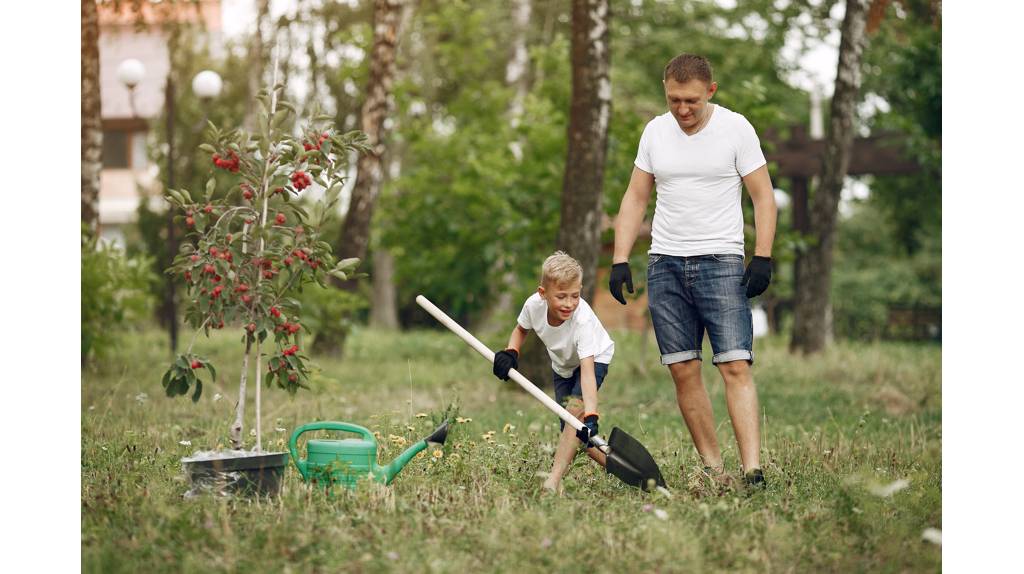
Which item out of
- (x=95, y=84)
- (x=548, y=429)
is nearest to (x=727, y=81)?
(x=95, y=84)

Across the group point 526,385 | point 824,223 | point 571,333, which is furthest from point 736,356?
point 824,223

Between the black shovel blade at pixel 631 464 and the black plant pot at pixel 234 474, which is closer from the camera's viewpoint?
the black plant pot at pixel 234 474

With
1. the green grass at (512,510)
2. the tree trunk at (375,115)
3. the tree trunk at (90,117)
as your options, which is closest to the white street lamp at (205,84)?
the tree trunk at (375,115)

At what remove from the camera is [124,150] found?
1455 inches

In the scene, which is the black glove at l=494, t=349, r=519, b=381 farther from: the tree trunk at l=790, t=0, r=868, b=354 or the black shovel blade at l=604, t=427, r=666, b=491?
the tree trunk at l=790, t=0, r=868, b=354

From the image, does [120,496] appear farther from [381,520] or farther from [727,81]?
[727,81]

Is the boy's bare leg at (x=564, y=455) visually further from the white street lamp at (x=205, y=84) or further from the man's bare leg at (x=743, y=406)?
the white street lamp at (x=205, y=84)

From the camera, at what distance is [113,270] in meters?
11.9

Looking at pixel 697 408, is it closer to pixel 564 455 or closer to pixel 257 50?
pixel 564 455

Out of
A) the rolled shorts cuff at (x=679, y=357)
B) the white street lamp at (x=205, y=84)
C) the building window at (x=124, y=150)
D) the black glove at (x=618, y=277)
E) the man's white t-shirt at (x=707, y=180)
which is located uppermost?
the building window at (x=124, y=150)

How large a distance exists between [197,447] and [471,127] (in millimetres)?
10282

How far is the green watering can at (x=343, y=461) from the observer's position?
517 cm

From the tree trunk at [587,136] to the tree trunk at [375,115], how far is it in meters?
3.63

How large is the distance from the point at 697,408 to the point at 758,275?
73 cm
